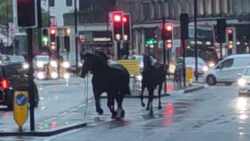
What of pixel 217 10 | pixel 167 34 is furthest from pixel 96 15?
pixel 167 34

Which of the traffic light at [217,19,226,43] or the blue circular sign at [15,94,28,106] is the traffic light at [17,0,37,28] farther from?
the traffic light at [217,19,226,43]

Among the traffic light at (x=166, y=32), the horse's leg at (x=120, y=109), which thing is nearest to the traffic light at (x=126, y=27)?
the traffic light at (x=166, y=32)

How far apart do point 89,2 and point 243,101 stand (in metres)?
79.8

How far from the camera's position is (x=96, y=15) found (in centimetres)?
10594

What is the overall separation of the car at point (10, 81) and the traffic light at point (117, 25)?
4.37m

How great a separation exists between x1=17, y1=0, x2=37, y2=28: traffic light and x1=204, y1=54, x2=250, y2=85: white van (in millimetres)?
27681

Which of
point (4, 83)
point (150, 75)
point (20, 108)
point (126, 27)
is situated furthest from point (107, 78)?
point (126, 27)

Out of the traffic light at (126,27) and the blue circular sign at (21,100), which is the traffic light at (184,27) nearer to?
the traffic light at (126,27)

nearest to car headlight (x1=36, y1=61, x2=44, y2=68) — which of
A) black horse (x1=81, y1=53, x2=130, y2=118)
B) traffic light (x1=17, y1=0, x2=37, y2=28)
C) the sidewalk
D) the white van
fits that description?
the white van

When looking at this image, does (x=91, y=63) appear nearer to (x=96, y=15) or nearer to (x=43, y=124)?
(x=43, y=124)

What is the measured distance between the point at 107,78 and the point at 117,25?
29.3 feet

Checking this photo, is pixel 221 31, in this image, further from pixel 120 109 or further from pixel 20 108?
pixel 20 108

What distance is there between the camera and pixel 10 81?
26938 millimetres

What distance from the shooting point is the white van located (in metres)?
45.1
